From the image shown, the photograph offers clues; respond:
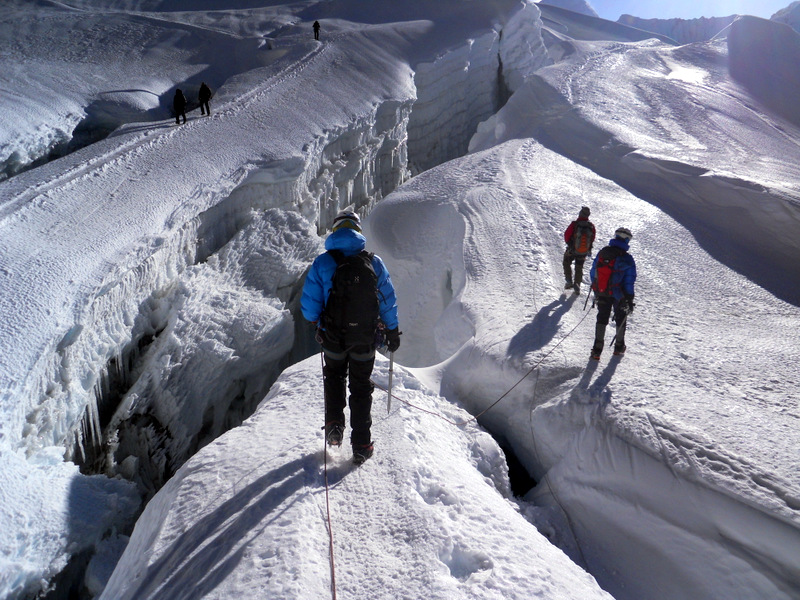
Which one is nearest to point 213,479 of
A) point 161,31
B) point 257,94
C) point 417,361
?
point 417,361

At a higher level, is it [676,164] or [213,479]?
[676,164]

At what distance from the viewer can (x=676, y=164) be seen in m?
9.84

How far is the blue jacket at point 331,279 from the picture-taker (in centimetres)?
327

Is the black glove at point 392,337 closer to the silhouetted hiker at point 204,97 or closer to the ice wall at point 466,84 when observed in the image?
the silhouetted hiker at point 204,97

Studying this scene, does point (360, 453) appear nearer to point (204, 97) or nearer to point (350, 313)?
point (350, 313)

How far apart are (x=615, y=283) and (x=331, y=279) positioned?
308 centimetres

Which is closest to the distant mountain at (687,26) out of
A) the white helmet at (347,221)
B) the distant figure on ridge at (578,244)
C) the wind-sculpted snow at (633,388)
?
the wind-sculpted snow at (633,388)

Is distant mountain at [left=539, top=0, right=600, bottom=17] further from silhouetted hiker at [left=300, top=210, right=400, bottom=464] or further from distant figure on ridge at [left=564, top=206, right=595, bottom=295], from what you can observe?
silhouetted hiker at [left=300, top=210, right=400, bottom=464]

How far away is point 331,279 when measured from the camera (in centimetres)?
328

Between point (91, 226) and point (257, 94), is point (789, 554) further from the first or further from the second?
point (257, 94)

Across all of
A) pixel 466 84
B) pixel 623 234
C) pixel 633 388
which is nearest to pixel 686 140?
pixel 623 234

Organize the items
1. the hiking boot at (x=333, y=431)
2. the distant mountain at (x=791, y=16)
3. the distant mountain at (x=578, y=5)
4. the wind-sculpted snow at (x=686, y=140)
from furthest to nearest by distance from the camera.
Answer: the distant mountain at (x=578, y=5), the distant mountain at (x=791, y=16), the wind-sculpted snow at (x=686, y=140), the hiking boot at (x=333, y=431)

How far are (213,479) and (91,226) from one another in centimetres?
424

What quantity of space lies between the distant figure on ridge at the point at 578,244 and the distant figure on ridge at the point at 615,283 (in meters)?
1.31
